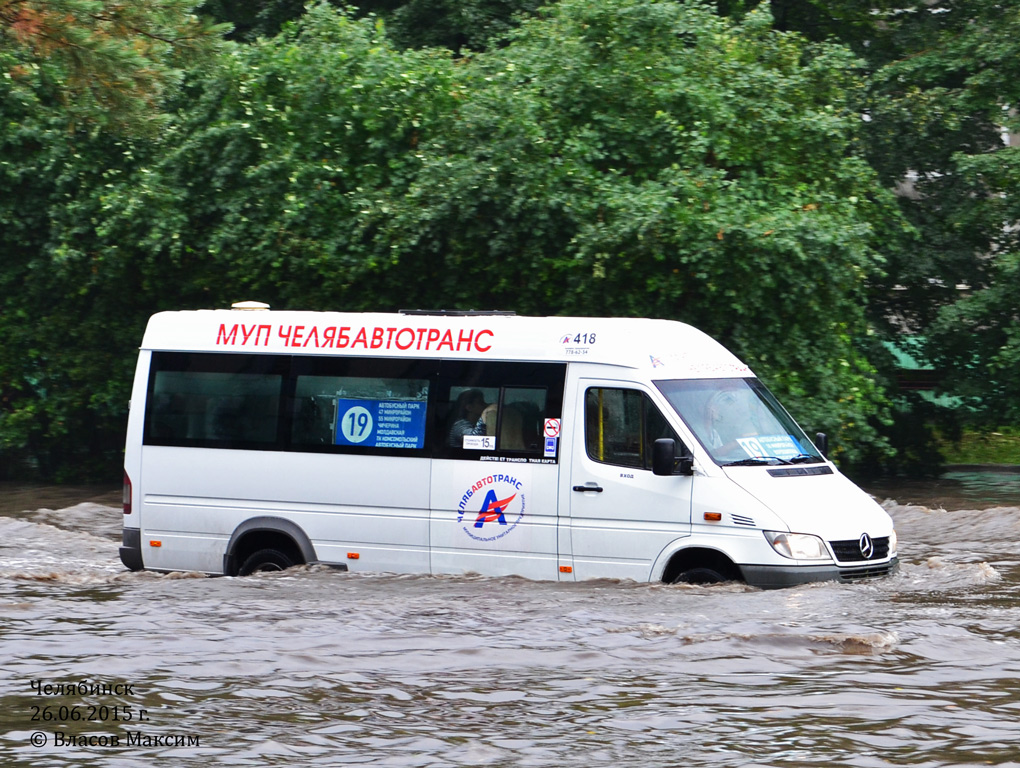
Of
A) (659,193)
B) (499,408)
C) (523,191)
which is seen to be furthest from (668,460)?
(523,191)

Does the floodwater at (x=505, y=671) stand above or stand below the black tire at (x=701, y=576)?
below

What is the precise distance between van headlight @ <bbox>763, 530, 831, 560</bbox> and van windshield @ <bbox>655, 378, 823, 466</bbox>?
2.22 feet

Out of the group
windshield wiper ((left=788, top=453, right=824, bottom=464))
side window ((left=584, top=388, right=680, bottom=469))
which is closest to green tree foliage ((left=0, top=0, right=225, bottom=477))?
side window ((left=584, top=388, right=680, bottom=469))

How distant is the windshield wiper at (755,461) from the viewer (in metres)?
10.2

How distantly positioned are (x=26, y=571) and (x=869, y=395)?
34.1 feet

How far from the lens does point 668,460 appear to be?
10023 millimetres

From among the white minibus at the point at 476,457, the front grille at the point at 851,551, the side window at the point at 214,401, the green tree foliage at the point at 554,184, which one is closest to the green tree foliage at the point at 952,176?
the green tree foliage at the point at 554,184

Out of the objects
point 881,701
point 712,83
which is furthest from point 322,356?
point 712,83

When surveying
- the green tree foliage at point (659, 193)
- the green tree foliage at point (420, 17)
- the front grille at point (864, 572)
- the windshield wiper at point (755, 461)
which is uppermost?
the green tree foliage at point (420, 17)

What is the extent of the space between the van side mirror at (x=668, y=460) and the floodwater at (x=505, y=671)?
842 mm

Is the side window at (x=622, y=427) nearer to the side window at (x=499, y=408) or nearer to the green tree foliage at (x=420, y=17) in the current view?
the side window at (x=499, y=408)

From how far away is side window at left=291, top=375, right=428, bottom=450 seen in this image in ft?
36.8

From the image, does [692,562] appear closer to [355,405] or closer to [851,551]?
[851,551]

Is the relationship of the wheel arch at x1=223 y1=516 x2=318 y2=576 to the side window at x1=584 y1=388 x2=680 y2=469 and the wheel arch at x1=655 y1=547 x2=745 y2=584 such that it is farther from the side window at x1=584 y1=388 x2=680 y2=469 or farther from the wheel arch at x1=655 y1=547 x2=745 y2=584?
the wheel arch at x1=655 y1=547 x2=745 y2=584
